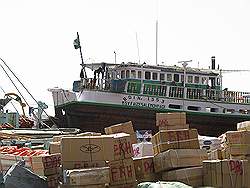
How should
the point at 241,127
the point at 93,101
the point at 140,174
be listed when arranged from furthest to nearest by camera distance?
1. the point at 93,101
2. the point at 241,127
3. the point at 140,174

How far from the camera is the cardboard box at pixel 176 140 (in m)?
7.73

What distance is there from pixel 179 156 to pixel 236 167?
885 mm

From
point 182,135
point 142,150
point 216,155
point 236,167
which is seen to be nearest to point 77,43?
point 142,150

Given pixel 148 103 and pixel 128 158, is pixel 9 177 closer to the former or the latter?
pixel 128 158

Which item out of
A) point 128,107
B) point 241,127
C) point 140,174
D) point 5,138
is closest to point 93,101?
point 128,107

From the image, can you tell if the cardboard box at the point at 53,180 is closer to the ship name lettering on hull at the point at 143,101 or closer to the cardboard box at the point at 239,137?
the cardboard box at the point at 239,137

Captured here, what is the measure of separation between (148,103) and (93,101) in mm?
2874

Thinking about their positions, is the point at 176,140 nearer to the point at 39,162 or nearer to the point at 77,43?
the point at 39,162

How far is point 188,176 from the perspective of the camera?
723 cm

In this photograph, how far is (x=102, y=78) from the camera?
25.5 metres

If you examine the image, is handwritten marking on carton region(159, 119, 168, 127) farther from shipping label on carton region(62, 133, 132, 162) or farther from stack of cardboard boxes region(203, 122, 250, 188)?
shipping label on carton region(62, 133, 132, 162)

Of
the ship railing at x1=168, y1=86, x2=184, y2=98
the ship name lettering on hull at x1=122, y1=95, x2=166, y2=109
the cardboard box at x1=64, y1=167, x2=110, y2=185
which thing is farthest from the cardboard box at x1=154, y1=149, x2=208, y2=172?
the ship railing at x1=168, y1=86, x2=184, y2=98

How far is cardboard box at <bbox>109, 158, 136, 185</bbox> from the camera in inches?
263

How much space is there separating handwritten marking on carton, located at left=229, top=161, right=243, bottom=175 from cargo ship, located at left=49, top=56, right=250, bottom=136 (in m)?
16.7
